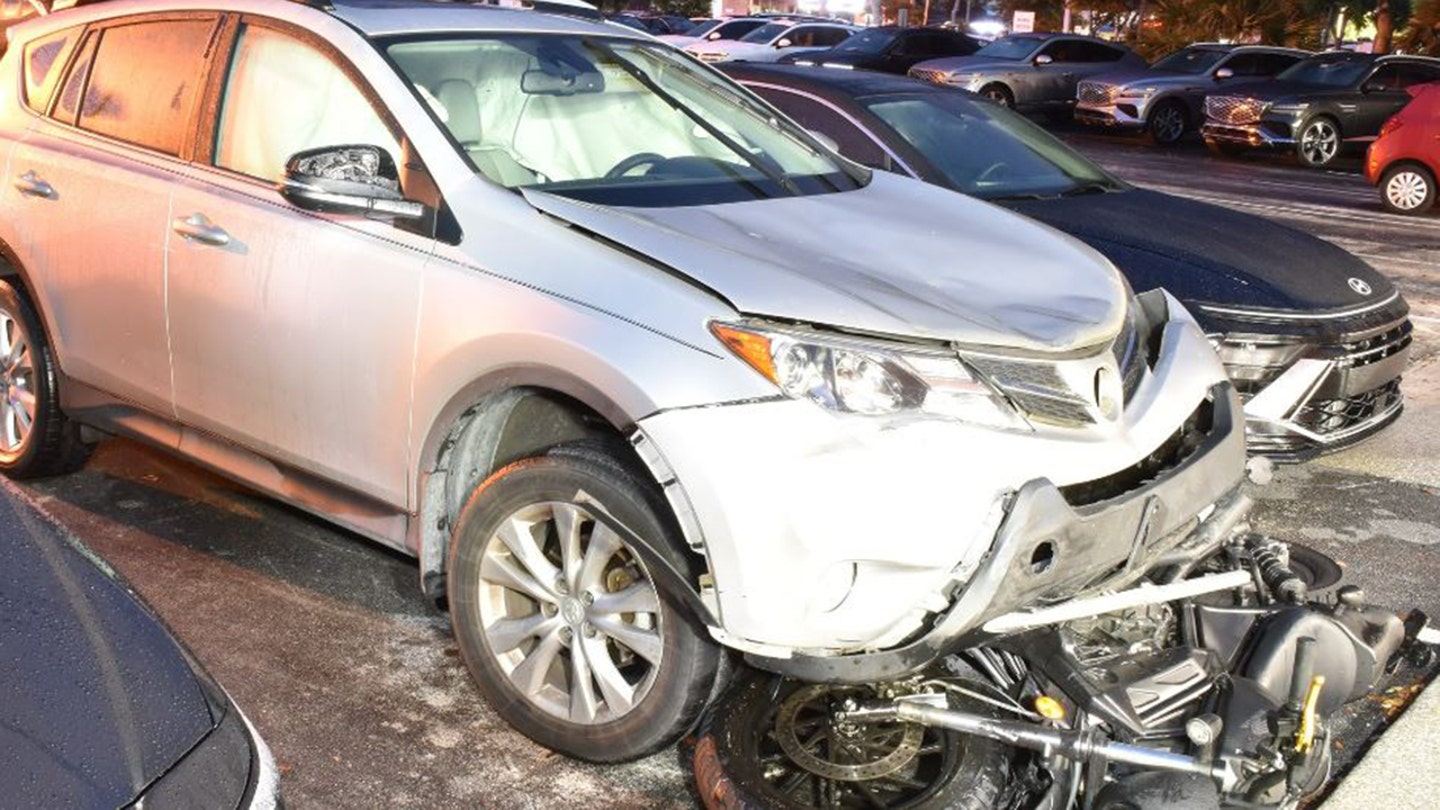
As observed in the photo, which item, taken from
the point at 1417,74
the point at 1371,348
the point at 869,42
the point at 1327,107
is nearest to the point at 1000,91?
the point at 869,42

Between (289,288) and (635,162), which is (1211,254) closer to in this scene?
(635,162)

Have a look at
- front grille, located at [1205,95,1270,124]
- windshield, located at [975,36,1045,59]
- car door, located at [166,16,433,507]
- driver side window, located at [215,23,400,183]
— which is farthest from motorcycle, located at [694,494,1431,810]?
windshield, located at [975,36,1045,59]

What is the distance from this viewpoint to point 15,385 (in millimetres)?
5832

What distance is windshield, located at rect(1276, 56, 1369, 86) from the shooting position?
21.3 m

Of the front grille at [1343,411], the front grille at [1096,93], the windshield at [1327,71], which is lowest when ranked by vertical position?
the front grille at [1096,93]

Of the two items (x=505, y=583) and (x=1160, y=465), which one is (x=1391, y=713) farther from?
(x=505, y=583)

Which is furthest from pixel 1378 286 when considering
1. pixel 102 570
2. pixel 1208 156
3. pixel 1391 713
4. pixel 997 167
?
pixel 1208 156

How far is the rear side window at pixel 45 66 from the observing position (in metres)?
5.71

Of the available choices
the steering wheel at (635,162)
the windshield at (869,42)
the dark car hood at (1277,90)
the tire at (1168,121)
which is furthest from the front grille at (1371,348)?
the windshield at (869,42)

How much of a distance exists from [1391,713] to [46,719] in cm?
347

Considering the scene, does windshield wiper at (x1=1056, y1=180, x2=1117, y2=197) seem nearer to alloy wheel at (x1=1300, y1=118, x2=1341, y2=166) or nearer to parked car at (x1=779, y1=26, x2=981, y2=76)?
alloy wheel at (x1=1300, y1=118, x2=1341, y2=166)

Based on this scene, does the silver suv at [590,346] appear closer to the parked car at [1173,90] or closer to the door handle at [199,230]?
the door handle at [199,230]

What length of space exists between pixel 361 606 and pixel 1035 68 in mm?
23292

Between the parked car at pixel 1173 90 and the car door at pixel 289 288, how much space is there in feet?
68.3
